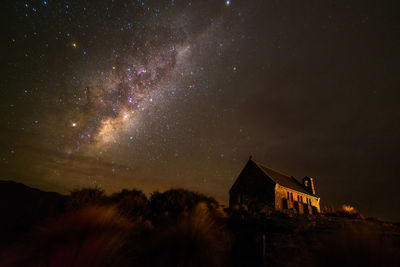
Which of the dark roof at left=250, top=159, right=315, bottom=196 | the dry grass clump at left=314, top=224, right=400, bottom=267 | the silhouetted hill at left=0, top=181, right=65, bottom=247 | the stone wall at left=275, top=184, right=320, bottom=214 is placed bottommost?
the silhouetted hill at left=0, top=181, right=65, bottom=247

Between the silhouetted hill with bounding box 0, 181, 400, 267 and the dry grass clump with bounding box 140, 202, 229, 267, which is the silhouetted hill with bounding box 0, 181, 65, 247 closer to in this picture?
the silhouetted hill with bounding box 0, 181, 400, 267

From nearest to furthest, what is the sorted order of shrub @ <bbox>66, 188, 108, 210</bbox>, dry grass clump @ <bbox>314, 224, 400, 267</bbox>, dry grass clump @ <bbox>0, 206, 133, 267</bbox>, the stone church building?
dry grass clump @ <bbox>314, 224, 400, 267</bbox>, dry grass clump @ <bbox>0, 206, 133, 267</bbox>, shrub @ <bbox>66, 188, 108, 210</bbox>, the stone church building

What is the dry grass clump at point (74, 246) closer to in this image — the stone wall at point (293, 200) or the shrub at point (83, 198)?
the shrub at point (83, 198)

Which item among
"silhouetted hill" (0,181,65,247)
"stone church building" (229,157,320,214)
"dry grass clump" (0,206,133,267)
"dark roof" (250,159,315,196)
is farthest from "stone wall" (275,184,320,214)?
"dry grass clump" (0,206,133,267)

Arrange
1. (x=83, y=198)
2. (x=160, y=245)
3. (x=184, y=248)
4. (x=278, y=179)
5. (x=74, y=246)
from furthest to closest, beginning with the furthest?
(x=278, y=179), (x=83, y=198), (x=160, y=245), (x=184, y=248), (x=74, y=246)

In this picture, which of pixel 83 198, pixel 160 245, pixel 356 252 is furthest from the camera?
pixel 83 198

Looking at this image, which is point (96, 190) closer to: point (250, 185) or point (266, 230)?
point (266, 230)

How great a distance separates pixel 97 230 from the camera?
436 centimetres

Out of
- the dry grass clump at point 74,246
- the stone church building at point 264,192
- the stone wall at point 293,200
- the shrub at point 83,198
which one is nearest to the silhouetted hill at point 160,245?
the dry grass clump at point 74,246

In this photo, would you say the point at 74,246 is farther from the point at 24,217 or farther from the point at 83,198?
the point at 24,217

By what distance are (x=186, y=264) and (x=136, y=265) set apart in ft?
3.87

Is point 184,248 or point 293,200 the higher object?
point 293,200

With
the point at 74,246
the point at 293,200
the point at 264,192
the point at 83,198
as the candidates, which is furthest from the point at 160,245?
the point at 293,200

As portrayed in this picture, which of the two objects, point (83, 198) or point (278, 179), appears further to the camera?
point (278, 179)
